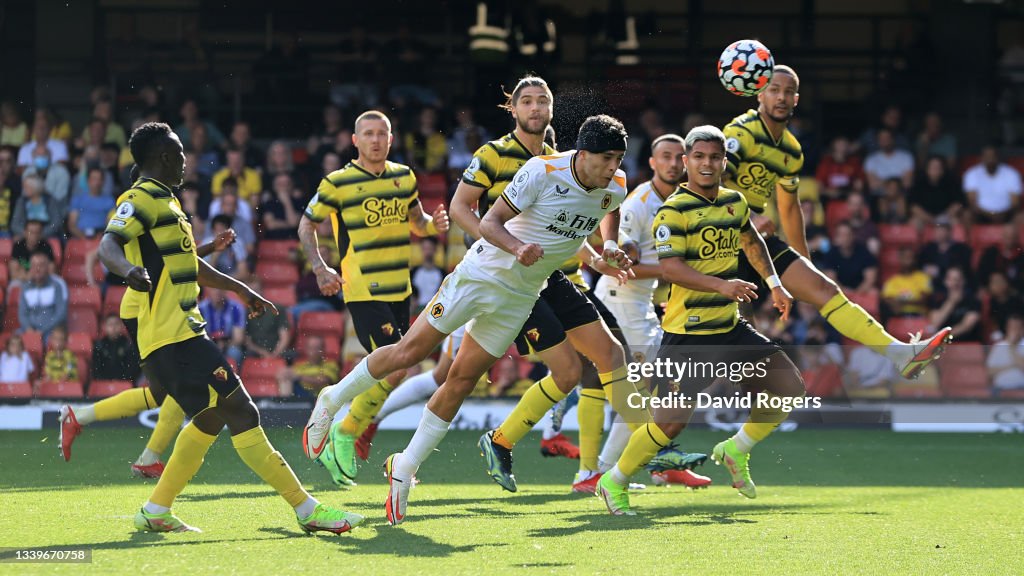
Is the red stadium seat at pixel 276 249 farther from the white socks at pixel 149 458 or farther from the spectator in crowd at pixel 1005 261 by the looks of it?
the spectator in crowd at pixel 1005 261

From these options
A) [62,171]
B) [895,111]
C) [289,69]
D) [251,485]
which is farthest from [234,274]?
[895,111]

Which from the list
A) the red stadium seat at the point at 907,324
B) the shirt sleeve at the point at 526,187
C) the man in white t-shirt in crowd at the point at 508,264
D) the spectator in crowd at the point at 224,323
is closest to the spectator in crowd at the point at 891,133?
the red stadium seat at the point at 907,324

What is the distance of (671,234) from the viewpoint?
7.50m

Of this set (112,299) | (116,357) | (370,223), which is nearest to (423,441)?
(370,223)

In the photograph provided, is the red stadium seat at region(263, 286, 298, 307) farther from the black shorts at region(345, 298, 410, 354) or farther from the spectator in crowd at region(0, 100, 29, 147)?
the black shorts at region(345, 298, 410, 354)

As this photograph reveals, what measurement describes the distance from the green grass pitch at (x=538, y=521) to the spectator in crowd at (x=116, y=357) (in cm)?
236

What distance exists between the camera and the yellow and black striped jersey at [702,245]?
7.52 m

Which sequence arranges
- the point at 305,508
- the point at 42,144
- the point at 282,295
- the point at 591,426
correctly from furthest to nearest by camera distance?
1. the point at 42,144
2. the point at 282,295
3. the point at 591,426
4. the point at 305,508

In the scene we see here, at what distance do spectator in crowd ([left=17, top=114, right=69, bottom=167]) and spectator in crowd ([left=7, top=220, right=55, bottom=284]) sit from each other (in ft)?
3.59

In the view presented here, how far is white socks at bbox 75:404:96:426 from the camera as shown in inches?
366

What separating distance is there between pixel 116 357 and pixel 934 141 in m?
9.47

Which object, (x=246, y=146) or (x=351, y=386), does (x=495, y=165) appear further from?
(x=246, y=146)

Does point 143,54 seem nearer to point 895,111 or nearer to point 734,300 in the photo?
point 895,111

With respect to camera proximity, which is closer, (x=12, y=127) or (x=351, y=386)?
(x=351, y=386)
